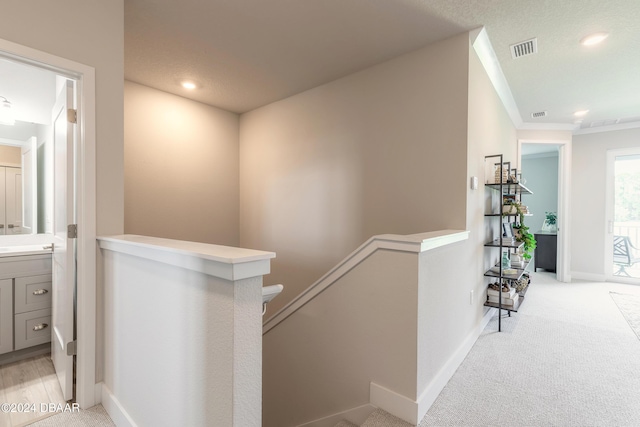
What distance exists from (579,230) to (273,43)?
19.6 feet

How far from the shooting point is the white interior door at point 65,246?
175 centimetres

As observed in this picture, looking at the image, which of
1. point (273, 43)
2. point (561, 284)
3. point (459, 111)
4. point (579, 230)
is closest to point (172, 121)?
point (273, 43)

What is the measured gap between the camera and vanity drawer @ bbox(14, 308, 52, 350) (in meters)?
2.36

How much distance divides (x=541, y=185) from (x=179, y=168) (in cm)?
769

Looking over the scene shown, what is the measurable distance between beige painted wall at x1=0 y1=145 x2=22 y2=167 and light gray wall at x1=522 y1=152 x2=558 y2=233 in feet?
28.3

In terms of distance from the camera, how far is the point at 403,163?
277cm

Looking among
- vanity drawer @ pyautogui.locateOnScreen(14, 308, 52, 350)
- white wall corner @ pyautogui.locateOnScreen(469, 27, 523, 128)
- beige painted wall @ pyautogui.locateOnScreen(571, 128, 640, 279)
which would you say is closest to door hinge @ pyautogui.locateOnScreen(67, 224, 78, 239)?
vanity drawer @ pyautogui.locateOnScreen(14, 308, 52, 350)

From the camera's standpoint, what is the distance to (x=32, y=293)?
2441 mm

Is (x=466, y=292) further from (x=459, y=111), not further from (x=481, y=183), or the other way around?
(x=459, y=111)

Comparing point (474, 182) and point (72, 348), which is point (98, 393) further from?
point (474, 182)

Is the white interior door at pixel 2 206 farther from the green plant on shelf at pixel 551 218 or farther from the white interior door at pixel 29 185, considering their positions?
the green plant on shelf at pixel 551 218

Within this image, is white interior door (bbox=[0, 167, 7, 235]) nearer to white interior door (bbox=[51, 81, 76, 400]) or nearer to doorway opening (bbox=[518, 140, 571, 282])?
white interior door (bbox=[51, 81, 76, 400])

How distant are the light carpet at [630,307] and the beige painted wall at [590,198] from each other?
1011mm

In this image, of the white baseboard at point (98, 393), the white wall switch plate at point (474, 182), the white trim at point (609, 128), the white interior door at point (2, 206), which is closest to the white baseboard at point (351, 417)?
the white baseboard at point (98, 393)
